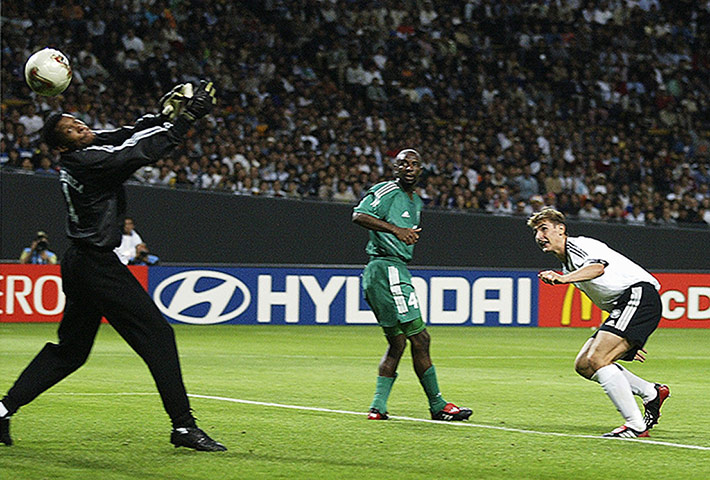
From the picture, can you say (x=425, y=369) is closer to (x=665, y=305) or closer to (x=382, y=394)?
(x=382, y=394)

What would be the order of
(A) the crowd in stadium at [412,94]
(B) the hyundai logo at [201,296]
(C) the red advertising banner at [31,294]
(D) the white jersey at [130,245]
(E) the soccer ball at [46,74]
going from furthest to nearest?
(A) the crowd in stadium at [412,94]
(D) the white jersey at [130,245]
(B) the hyundai logo at [201,296]
(C) the red advertising banner at [31,294]
(E) the soccer ball at [46,74]

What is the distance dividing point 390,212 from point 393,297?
677 millimetres

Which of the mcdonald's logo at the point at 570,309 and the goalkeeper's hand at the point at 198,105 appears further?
the mcdonald's logo at the point at 570,309

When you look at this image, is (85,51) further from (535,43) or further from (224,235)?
(535,43)

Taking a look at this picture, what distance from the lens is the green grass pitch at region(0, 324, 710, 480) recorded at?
Answer: 6.96 metres

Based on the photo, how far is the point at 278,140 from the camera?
25.4m

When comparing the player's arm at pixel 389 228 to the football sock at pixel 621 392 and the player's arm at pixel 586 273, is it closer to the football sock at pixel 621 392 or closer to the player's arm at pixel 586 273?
the player's arm at pixel 586 273

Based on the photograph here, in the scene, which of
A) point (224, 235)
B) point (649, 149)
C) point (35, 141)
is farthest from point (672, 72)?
point (35, 141)

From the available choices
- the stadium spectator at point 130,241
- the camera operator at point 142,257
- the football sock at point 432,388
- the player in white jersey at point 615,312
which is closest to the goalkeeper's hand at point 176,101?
the player in white jersey at point 615,312

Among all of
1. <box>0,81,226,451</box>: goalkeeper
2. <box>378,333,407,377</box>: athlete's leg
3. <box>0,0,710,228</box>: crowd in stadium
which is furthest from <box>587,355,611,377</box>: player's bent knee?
<box>0,0,710,228</box>: crowd in stadium

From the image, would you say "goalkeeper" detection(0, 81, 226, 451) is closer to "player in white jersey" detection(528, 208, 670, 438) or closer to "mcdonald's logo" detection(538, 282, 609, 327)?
"player in white jersey" detection(528, 208, 670, 438)

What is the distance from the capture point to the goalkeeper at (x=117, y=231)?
287 inches

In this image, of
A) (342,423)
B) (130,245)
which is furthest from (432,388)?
(130,245)

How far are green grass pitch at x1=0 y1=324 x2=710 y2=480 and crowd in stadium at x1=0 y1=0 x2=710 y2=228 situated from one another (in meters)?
8.37
